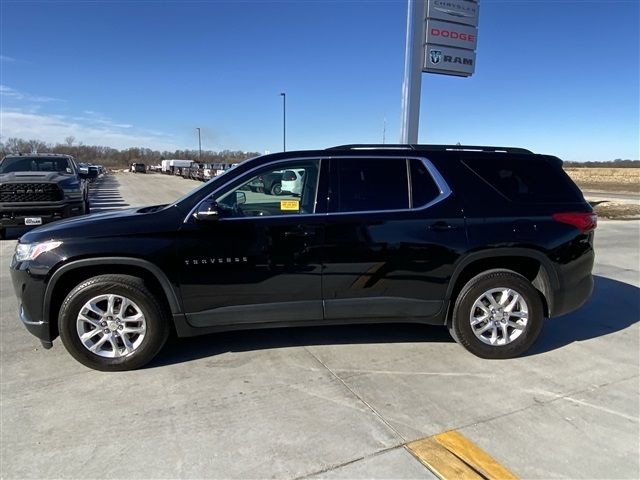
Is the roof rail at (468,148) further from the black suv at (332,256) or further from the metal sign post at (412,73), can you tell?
the metal sign post at (412,73)

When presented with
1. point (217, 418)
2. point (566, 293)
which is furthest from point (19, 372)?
point (566, 293)

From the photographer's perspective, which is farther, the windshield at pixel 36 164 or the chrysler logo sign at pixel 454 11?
the windshield at pixel 36 164

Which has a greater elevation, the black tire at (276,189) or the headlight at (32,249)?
the black tire at (276,189)

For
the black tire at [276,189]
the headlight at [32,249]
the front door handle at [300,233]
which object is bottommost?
the headlight at [32,249]

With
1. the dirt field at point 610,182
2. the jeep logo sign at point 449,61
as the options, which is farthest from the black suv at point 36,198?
the dirt field at point 610,182

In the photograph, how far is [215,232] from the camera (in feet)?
12.0

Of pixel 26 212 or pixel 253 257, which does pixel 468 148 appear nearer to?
pixel 253 257

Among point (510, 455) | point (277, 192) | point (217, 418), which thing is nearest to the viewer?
point (510, 455)

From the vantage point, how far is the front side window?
3.77 meters

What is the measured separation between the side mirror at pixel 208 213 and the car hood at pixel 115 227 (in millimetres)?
175

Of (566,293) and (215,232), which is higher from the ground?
(215,232)

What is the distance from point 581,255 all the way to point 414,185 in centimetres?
169

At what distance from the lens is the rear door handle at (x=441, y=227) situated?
152 inches

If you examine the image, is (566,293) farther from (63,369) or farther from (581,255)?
(63,369)
